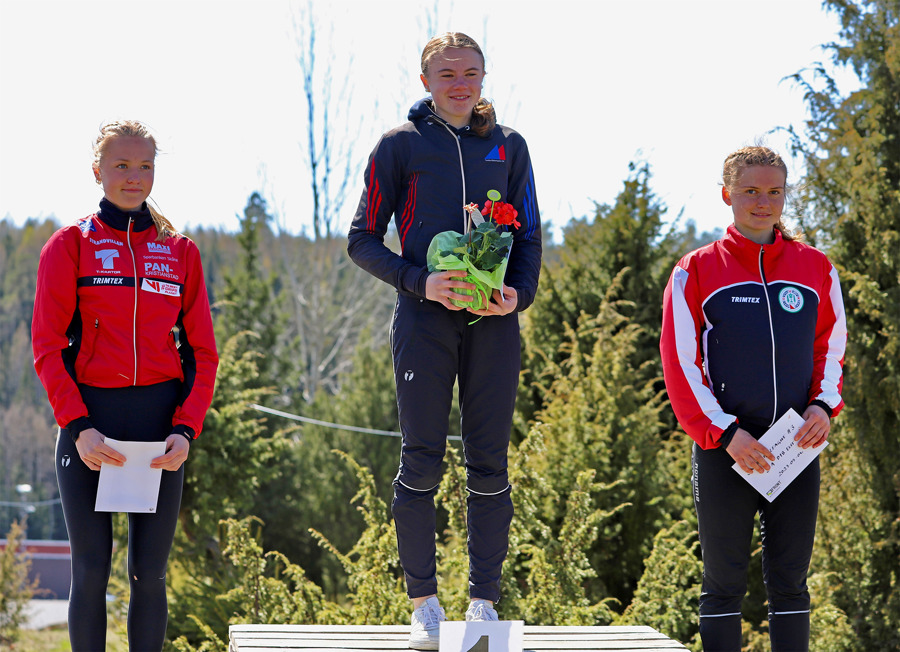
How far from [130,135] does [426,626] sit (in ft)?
5.81

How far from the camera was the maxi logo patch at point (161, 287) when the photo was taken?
102 inches

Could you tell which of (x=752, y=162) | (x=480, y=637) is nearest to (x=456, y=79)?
(x=752, y=162)

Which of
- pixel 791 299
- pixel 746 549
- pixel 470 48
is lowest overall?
Answer: pixel 746 549

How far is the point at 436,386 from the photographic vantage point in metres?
2.71

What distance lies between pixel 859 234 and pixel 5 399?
1329 inches

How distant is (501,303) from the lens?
263 centimetres

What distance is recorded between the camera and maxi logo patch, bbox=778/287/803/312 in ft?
8.85

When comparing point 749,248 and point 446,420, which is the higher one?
point 749,248

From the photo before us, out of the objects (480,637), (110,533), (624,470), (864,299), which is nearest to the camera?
(480,637)

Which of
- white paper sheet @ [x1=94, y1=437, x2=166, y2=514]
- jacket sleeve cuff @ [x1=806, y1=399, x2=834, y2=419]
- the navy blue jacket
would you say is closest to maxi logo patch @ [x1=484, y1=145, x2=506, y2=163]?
the navy blue jacket

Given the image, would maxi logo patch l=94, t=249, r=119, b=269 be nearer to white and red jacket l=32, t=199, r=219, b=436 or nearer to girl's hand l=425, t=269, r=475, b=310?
white and red jacket l=32, t=199, r=219, b=436

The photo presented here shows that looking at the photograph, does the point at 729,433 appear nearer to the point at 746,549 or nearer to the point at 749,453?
the point at 749,453

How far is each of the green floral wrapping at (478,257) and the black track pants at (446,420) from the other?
181mm

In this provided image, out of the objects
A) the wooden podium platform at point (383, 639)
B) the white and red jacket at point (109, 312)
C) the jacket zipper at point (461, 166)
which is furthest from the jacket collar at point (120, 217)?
the wooden podium platform at point (383, 639)
